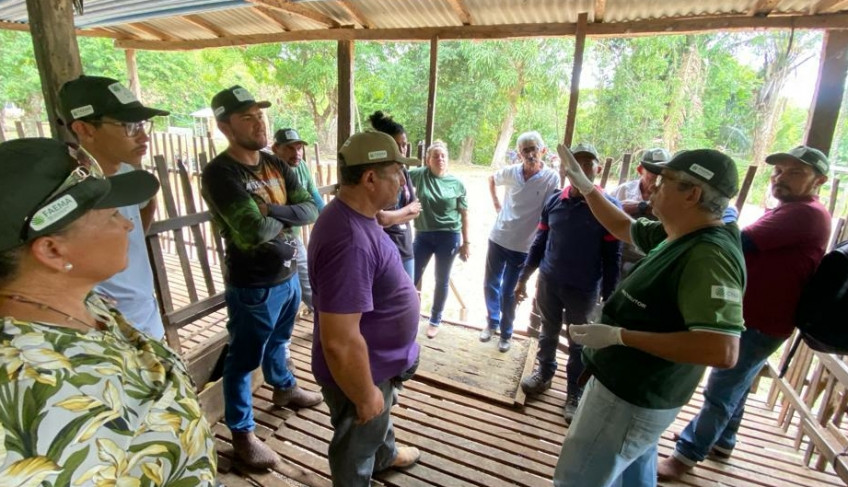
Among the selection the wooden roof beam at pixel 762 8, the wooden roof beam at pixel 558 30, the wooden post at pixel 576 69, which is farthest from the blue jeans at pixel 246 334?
the wooden roof beam at pixel 762 8

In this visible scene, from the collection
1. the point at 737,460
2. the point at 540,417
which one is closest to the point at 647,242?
the point at 540,417

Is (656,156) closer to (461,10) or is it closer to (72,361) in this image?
(461,10)

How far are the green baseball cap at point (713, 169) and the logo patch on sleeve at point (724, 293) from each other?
0.36 m

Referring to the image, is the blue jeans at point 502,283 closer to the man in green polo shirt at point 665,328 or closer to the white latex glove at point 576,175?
the white latex glove at point 576,175

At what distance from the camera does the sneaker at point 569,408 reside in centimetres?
290

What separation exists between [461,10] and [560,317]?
2611 mm

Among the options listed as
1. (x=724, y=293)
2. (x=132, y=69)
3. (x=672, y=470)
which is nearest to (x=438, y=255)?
(x=672, y=470)

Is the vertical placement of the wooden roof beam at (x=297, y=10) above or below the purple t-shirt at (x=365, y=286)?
above

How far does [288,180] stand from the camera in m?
2.41

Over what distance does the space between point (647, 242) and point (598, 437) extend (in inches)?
37.6

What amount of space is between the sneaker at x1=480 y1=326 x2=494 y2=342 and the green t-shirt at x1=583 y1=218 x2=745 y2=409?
2192 millimetres

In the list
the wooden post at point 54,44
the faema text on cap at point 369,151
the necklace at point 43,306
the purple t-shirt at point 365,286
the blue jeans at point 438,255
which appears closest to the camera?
the necklace at point 43,306

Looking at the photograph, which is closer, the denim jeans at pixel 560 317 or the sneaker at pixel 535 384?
the denim jeans at pixel 560 317

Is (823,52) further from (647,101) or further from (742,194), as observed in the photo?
(647,101)
